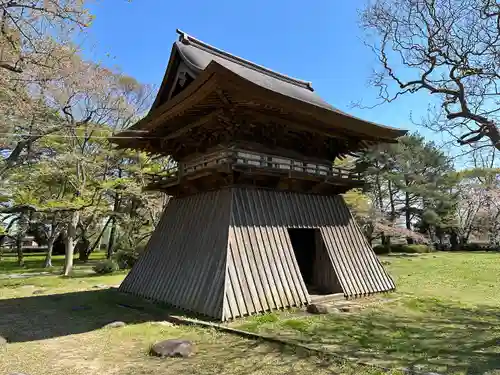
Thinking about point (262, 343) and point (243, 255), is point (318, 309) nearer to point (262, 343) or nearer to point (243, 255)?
point (243, 255)

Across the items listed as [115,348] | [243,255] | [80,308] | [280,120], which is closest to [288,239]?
[243,255]

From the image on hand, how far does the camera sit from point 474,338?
6551 millimetres

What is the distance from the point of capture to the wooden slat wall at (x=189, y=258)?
8266 mm

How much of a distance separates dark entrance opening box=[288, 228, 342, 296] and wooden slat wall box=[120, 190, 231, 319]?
3.01 m

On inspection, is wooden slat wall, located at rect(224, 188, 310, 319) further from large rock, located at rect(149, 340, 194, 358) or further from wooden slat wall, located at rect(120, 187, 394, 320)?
large rock, located at rect(149, 340, 194, 358)

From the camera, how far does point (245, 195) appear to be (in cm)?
924

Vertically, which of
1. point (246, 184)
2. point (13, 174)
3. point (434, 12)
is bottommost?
point (246, 184)

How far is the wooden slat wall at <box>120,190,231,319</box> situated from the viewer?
8.27 meters

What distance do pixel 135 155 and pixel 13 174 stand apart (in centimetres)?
745

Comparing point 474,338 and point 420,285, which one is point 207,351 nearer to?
point 474,338

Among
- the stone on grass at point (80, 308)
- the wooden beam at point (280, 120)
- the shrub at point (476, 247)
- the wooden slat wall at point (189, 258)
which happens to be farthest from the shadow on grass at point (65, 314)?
the shrub at point (476, 247)

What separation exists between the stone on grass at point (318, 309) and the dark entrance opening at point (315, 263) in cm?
147

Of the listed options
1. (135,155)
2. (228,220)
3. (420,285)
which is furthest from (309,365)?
(135,155)

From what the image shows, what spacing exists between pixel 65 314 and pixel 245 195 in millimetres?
5426
